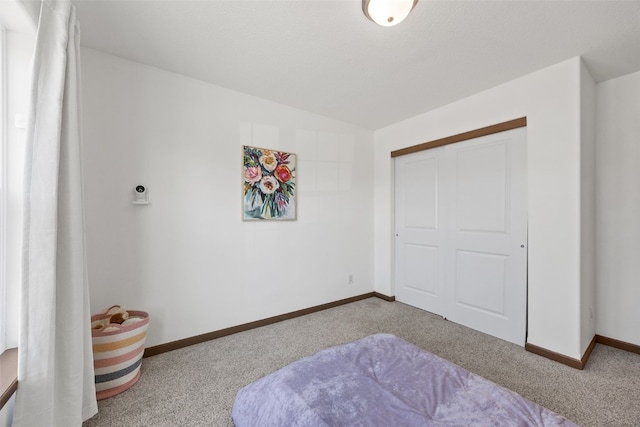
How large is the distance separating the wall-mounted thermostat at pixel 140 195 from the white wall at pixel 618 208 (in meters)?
4.00

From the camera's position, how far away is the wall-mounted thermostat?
7.01 ft

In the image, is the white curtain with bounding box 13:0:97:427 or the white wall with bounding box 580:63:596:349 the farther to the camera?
the white wall with bounding box 580:63:596:349

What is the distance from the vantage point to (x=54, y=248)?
1.22m

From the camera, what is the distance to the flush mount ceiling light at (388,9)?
138 centimetres

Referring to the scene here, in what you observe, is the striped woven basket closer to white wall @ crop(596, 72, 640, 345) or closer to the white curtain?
the white curtain

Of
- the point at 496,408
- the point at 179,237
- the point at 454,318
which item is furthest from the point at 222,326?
the point at 454,318

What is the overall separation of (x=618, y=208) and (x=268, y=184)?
3238 millimetres

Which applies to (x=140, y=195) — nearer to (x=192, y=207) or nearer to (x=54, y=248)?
(x=192, y=207)

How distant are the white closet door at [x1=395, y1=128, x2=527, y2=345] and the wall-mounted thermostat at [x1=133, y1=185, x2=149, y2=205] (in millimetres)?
2869

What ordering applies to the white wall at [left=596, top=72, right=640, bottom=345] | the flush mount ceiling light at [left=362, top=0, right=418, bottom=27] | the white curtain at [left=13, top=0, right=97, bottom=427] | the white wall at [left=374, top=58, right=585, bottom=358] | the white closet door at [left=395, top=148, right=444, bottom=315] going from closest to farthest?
the white curtain at [left=13, top=0, right=97, bottom=427], the flush mount ceiling light at [left=362, top=0, right=418, bottom=27], the white wall at [left=374, top=58, right=585, bottom=358], the white wall at [left=596, top=72, right=640, bottom=345], the white closet door at [left=395, top=148, right=444, bottom=315]

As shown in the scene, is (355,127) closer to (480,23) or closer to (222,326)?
(480,23)

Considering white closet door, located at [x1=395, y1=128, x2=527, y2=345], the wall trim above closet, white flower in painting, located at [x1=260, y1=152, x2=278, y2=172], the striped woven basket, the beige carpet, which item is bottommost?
the beige carpet

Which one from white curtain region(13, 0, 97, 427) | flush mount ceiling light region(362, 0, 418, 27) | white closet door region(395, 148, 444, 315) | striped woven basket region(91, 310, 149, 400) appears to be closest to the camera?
white curtain region(13, 0, 97, 427)

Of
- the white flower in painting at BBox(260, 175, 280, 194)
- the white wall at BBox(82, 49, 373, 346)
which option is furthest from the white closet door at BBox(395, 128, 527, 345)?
the white flower in painting at BBox(260, 175, 280, 194)
